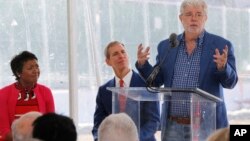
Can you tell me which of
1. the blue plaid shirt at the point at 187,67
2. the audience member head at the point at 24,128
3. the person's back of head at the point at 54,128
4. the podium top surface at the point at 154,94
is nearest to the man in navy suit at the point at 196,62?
the blue plaid shirt at the point at 187,67

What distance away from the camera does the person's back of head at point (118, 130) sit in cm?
211

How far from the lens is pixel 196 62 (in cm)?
316

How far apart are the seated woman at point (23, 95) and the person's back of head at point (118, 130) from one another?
164cm

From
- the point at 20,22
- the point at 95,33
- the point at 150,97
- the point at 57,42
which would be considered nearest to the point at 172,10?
the point at 95,33

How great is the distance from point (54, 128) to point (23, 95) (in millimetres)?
1978

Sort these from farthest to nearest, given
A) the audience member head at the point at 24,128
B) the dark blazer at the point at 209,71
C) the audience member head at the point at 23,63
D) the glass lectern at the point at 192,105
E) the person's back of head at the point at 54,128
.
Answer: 1. the audience member head at the point at 23,63
2. the dark blazer at the point at 209,71
3. the glass lectern at the point at 192,105
4. the audience member head at the point at 24,128
5. the person's back of head at the point at 54,128

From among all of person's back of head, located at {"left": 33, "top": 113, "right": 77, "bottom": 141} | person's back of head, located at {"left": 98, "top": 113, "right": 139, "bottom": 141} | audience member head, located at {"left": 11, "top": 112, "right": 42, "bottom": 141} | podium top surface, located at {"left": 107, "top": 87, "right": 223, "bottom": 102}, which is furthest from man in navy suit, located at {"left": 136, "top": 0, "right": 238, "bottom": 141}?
person's back of head, located at {"left": 33, "top": 113, "right": 77, "bottom": 141}

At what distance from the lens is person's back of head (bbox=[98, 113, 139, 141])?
2113 millimetres

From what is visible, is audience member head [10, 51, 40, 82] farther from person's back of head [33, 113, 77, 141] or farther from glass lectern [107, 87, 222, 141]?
person's back of head [33, 113, 77, 141]

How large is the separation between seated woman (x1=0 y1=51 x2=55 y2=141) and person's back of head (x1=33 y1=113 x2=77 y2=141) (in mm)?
1785

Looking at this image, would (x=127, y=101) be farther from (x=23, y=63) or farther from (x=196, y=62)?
(x=23, y=63)

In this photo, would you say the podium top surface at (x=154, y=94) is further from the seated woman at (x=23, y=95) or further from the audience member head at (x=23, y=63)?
the audience member head at (x=23, y=63)

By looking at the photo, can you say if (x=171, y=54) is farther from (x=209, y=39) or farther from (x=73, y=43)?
(x=73, y=43)

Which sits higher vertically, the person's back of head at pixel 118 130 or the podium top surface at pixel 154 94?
the podium top surface at pixel 154 94
